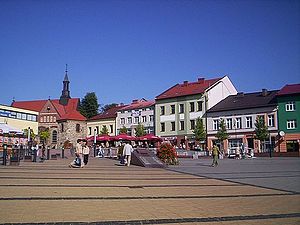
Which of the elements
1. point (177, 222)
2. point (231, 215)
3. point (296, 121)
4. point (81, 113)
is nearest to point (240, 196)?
point (231, 215)

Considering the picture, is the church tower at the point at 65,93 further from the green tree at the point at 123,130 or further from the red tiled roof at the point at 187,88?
the red tiled roof at the point at 187,88

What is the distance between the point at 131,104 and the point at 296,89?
3875 centimetres

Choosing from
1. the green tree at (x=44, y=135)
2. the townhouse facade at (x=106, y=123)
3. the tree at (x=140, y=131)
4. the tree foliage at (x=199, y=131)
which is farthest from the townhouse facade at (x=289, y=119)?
the green tree at (x=44, y=135)

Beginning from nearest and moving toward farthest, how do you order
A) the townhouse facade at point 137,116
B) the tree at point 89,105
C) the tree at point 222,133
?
the tree at point 222,133, the townhouse facade at point 137,116, the tree at point 89,105

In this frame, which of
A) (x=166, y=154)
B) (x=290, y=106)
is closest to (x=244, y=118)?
(x=290, y=106)

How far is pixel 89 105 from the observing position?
96.5 metres

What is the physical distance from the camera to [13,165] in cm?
2184

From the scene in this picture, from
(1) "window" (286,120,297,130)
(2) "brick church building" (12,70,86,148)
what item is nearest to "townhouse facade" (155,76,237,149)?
(1) "window" (286,120,297,130)

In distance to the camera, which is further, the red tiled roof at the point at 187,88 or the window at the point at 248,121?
the red tiled roof at the point at 187,88

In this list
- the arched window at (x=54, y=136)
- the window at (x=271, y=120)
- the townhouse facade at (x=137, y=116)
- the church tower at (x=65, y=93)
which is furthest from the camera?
the church tower at (x=65, y=93)

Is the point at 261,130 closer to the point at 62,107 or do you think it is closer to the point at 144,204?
the point at 144,204

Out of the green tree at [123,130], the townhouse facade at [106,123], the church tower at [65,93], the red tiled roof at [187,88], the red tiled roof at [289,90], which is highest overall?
the church tower at [65,93]

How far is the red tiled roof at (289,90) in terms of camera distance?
167ft

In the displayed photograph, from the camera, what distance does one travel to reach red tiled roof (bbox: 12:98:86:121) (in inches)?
3398
